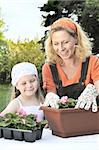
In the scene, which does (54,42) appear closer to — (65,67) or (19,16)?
(65,67)

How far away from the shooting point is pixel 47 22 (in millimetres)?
5797

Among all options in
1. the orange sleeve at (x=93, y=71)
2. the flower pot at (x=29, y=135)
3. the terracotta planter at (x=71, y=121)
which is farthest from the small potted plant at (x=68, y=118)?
the orange sleeve at (x=93, y=71)

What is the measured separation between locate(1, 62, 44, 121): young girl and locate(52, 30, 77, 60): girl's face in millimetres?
151

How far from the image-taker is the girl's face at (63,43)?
170cm

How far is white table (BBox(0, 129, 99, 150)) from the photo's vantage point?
1.26 m

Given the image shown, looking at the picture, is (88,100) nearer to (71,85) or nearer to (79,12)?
(71,85)

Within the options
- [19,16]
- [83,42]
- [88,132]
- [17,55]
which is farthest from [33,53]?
[88,132]

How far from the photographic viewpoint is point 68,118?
1409 millimetres

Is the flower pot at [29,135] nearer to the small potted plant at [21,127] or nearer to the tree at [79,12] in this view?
the small potted plant at [21,127]

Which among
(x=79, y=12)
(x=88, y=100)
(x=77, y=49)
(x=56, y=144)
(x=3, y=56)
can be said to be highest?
(x=79, y=12)

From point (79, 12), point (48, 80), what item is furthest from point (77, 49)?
point (79, 12)

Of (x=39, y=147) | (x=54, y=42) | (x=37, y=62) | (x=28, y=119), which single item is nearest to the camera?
(x=39, y=147)

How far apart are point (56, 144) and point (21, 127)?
0.14 m

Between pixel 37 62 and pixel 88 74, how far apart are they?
3778mm
